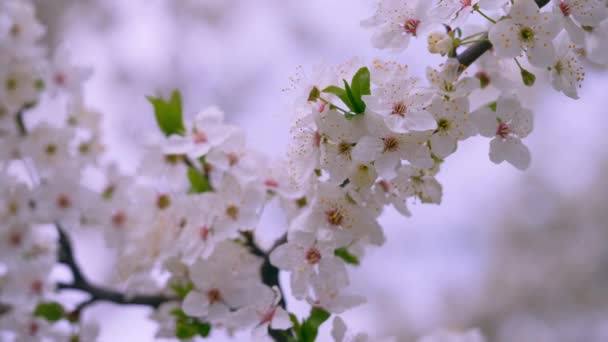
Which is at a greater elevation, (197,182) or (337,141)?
(337,141)

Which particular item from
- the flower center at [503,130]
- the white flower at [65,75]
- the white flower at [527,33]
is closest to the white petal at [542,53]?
the white flower at [527,33]

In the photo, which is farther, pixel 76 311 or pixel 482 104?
pixel 76 311

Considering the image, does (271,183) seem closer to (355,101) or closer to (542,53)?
(355,101)

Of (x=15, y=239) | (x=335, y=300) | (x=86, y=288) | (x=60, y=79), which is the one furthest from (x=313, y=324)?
→ (x=60, y=79)

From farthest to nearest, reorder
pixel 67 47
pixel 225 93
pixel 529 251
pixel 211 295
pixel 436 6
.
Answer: pixel 529 251 < pixel 225 93 < pixel 67 47 < pixel 211 295 < pixel 436 6

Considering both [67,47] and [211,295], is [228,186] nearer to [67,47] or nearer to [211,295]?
[211,295]

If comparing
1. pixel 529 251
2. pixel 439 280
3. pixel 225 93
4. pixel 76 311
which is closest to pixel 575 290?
pixel 529 251

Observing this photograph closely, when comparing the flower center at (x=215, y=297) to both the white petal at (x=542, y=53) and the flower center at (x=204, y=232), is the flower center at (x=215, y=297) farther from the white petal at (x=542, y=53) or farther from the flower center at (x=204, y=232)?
the white petal at (x=542, y=53)
